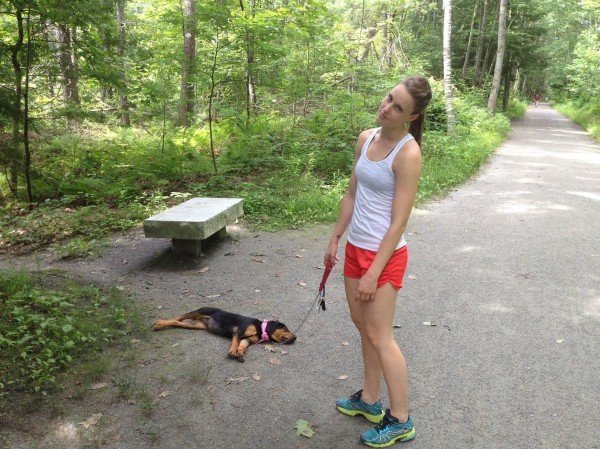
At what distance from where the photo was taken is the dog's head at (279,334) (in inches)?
160

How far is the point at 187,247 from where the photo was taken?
6152 mm

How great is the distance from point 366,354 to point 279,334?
132cm

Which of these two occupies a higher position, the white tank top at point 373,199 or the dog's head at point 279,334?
the white tank top at point 373,199

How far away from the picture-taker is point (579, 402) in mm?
3234

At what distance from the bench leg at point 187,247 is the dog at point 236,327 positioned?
1894mm

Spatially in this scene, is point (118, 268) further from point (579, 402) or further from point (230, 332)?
point (579, 402)

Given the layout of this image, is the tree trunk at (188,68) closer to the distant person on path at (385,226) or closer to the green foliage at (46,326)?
the green foliage at (46,326)

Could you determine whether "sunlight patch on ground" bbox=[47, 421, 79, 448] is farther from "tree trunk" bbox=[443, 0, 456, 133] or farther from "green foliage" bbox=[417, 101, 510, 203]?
"tree trunk" bbox=[443, 0, 456, 133]

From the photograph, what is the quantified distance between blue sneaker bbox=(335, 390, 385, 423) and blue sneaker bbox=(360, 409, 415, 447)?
0.16 meters

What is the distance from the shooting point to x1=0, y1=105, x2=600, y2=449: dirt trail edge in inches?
115

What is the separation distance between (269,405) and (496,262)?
4166 millimetres

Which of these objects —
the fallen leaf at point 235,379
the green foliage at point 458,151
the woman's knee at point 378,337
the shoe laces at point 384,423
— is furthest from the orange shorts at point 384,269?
the green foliage at point 458,151

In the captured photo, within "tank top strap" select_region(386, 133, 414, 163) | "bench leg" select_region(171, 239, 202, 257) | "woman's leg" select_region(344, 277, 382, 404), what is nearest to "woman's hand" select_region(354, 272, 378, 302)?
"woman's leg" select_region(344, 277, 382, 404)

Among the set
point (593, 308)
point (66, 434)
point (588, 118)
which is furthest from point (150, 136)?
point (588, 118)
